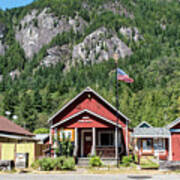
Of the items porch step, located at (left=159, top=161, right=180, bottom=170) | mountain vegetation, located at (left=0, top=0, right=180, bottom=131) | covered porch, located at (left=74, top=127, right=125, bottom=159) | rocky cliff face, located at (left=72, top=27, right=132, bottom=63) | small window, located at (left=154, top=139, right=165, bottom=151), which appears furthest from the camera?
rocky cliff face, located at (left=72, top=27, right=132, bottom=63)

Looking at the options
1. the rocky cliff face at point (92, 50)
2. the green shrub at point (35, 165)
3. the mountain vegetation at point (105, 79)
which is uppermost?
the rocky cliff face at point (92, 50)

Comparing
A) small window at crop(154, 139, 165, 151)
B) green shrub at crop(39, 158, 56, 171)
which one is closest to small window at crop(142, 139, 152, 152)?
small window at crop(154, 139, 165, 151)

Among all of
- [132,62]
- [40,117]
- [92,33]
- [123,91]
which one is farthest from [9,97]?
[92,33]

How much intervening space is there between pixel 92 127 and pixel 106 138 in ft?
11.0

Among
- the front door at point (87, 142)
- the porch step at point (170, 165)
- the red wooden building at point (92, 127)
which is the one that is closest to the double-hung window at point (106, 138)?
the red wooden building at point (92, 127)

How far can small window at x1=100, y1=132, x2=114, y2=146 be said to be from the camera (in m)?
33.2

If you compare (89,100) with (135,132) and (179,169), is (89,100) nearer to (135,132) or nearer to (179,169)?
(135,132)

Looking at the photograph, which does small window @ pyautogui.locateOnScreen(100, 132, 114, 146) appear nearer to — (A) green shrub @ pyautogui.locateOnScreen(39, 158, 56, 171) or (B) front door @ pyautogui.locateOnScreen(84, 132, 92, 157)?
(B) front door @ pyautogui.locateOnScreen(84, 132, 92, 157)

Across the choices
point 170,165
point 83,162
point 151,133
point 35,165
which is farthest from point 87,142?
point 170,165

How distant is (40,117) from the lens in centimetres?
9062

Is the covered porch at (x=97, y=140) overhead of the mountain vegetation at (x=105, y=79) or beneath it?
beneath

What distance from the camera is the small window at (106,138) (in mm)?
33228

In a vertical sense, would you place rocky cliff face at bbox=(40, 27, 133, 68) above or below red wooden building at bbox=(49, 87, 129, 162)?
above

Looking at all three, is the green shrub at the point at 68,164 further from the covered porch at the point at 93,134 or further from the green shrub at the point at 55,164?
the covered porch at the point at 93,134
